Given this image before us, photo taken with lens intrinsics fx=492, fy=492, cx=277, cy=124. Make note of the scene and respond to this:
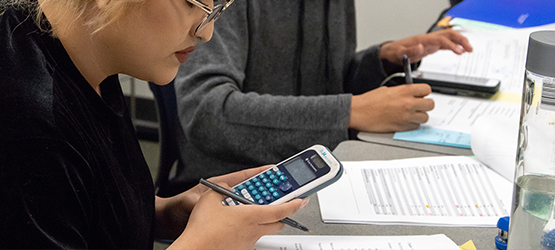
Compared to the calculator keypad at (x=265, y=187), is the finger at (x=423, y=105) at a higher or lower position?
lower

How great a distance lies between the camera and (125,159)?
67 cm

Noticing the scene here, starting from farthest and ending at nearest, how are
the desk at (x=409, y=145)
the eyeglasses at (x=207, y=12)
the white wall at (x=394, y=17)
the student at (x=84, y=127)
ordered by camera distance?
1. the white wall at (x=394, y=17)
2. the desk at (x=409, y=145)
3. the eyeglasses at (x=207, y=12)
4. the student at (x=84, y=127)

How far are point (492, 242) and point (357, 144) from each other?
1.08 feet

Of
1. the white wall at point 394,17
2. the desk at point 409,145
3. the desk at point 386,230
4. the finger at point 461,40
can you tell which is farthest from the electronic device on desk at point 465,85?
the white wall at point 394,17

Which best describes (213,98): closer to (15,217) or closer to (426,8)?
(15,217)

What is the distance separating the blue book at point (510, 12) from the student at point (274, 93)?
0.47 ft

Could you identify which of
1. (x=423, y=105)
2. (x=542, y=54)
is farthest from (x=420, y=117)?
(x=542, y=54)

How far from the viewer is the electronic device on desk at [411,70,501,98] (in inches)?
44.3

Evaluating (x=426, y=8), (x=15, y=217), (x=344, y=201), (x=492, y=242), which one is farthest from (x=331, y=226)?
(x=426, y=8)

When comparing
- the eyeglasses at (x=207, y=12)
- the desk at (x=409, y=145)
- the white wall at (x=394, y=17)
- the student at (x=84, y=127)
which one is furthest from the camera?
the white wall at (x=394, y=17)

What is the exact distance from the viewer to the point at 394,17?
2738 millimetres

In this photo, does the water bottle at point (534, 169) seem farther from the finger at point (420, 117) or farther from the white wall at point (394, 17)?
the white wall at point (394, 17)

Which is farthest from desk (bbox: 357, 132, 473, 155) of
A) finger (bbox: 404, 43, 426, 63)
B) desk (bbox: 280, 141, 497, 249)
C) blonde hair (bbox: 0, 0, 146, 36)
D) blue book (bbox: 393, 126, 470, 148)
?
blonde hair (bbox: 0, 0, 146, 36)

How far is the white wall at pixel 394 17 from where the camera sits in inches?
106
